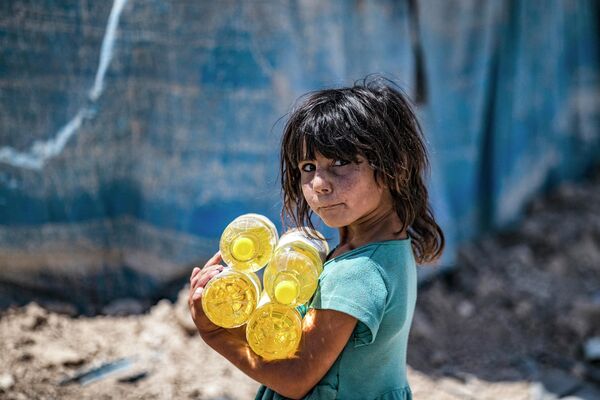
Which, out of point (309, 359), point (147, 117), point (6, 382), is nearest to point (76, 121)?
point (147, 117)

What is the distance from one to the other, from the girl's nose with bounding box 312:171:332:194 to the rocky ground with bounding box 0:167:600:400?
1.66 m

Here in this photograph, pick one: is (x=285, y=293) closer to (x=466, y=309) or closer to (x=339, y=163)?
(x=339, y=163)

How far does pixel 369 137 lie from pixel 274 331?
1.51ft

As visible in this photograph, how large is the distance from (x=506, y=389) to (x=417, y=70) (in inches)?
71.9

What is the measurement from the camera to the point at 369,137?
157 centimetres

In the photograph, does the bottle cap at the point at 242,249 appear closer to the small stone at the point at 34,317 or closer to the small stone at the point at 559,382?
the small stone at the point at 34,317

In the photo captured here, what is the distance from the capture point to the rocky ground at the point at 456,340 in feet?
9.83

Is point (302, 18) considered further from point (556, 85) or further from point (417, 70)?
point (556, 85)

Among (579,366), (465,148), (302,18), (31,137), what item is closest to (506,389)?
(579,366)

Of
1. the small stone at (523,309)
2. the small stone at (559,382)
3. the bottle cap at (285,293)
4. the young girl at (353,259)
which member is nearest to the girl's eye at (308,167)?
the young girl at (353,259)

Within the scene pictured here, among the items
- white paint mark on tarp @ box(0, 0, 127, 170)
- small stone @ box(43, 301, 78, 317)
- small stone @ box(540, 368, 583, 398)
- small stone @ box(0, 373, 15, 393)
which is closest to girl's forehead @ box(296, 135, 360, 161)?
small stone @ box(0, 373, 15, 393)

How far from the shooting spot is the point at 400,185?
5.41 feet

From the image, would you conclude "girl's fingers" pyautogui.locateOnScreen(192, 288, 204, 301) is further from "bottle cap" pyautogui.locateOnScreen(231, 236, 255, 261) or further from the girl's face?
the girl's face

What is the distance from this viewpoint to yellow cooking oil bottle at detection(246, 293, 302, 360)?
1.51 m
